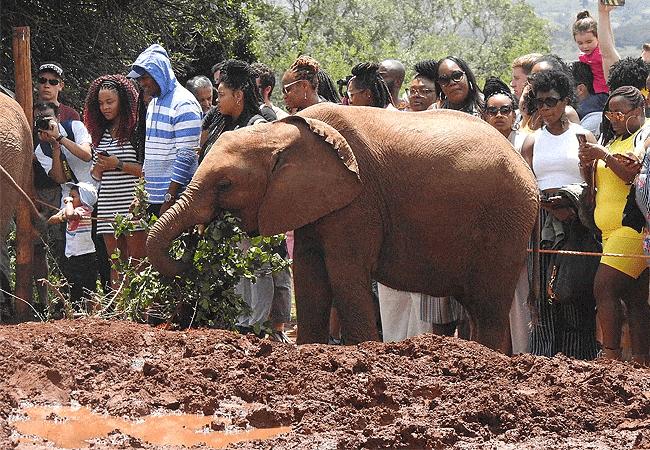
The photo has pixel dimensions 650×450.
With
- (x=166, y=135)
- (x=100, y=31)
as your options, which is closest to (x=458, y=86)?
(x=166, y=135)

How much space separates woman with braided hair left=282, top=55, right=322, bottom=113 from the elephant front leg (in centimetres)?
196

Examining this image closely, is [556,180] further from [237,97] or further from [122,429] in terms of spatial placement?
[122,429]

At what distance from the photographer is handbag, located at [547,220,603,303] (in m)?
7.79

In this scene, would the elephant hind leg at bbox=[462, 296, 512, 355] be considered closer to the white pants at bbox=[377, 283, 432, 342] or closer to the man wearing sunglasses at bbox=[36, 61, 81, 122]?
the white pants at bbox=[377, 283, 432, 342]

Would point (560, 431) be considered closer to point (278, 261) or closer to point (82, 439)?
point (82, 439)

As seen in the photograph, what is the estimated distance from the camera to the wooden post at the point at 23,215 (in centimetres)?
888

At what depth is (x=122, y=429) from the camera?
5242mm

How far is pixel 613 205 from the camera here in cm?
750

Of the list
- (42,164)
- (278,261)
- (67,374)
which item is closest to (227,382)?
(67,374)

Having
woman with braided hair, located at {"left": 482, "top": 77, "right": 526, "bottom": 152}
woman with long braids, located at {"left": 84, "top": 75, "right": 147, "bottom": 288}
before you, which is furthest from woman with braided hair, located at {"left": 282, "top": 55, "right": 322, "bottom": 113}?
woman with braided hair, located at {"left": 482, "top": 77, "right": 526, "bottom": 152}

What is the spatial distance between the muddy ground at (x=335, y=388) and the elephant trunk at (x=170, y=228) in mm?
622

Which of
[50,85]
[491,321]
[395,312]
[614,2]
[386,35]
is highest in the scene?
[386,35]

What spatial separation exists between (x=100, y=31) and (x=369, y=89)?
524cm

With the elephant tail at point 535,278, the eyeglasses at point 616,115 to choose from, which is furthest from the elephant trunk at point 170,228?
the eyeglasses at point 616,115
